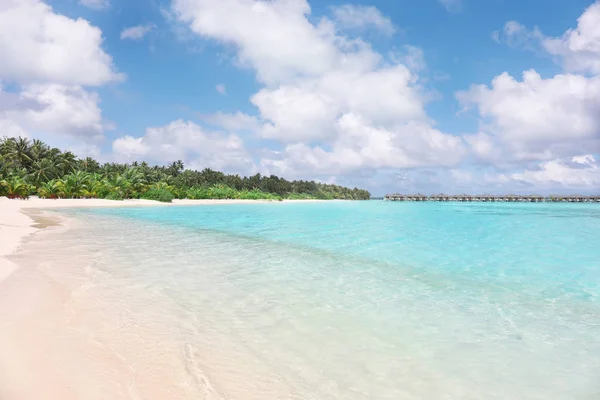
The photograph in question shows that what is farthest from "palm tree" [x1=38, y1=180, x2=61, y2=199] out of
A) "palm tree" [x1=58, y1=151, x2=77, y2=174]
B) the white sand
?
the white sand

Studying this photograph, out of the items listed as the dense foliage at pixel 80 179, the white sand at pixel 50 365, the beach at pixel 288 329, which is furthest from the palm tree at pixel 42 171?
the white sand at pixel 50 365

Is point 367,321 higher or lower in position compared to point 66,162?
lower

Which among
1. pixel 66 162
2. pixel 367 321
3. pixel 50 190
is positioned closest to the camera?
pixel 367 321

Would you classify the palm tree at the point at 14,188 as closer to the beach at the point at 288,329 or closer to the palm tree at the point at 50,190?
the palm tree at the point at 50,190

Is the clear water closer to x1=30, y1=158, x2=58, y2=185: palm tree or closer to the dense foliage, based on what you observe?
the dense foliage

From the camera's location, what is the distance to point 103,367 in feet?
14.7

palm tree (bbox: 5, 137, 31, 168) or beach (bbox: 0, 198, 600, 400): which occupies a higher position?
palm tree (bbox: 5, 137, 31, 168)

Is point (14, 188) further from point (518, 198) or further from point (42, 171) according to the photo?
point (518, 198)

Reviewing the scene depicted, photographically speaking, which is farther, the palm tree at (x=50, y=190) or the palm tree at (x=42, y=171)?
the palm tree at (x=42, y=171)

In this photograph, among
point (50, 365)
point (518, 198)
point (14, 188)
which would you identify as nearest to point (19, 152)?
point (14, 188)

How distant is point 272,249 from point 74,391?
1270 cm

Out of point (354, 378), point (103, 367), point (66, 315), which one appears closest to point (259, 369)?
point (354, 378)

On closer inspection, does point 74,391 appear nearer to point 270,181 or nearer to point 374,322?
point 374,322

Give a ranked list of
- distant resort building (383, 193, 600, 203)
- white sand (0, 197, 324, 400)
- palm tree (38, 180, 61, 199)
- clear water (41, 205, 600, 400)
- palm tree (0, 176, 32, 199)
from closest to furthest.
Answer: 1. white sand (0, 197, 324, 400)
2. clear water (41, 205, 600, 400)
3. palm tree (0, 176, 32, 199)
4. palm tree (38, 180, 61, 199)
5. distant resort building (383, 193, 600, 203)
